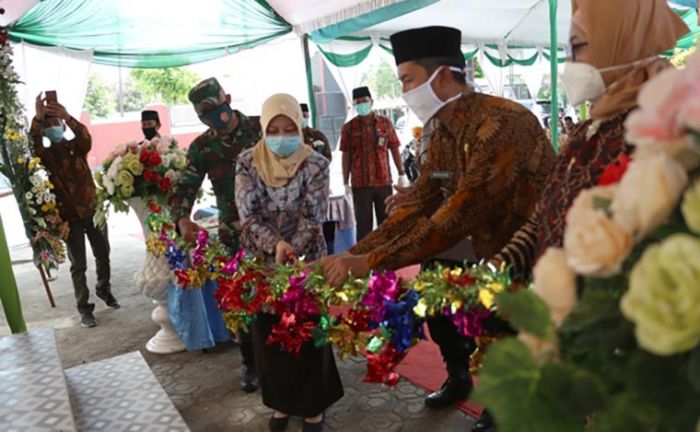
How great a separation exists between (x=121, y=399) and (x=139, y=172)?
1.58 meters

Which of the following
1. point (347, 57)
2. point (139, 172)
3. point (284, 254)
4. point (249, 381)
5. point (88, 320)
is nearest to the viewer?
point (284, 254)

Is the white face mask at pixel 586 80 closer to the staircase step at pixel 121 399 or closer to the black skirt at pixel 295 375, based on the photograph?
the black skirt at pixel 295 375

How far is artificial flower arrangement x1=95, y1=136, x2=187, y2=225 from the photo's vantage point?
4.00 m

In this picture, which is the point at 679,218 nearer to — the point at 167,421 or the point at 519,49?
the point at 167,421

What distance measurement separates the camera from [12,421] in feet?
7.50

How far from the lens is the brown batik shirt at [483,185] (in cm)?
204

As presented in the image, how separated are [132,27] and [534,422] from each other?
7.10 meters

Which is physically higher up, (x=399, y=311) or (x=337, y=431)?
(x=399, y=311)

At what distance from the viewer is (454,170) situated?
2293 mm

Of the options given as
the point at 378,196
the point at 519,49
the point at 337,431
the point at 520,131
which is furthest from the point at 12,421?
the point at 519,49

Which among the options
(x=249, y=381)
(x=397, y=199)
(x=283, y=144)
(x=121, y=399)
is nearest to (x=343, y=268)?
(x=397, y=199)

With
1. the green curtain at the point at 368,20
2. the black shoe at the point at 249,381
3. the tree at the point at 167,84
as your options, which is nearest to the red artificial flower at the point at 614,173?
the black shoe at the point at 249,381

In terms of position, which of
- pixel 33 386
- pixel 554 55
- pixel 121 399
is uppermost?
pixel 554 55

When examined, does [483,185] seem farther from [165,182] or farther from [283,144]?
[165,182]
